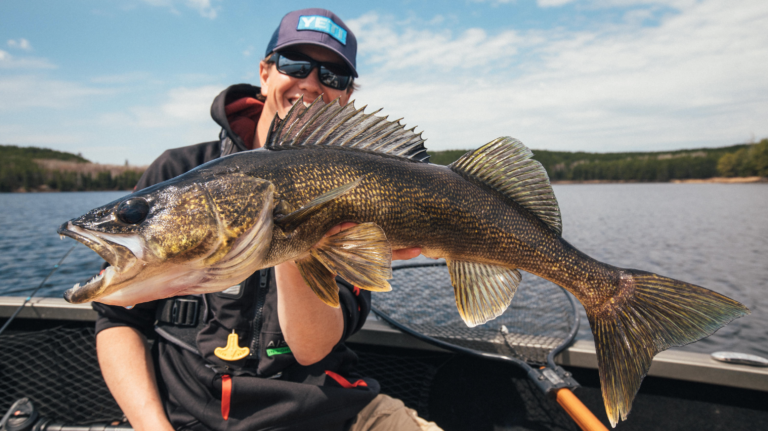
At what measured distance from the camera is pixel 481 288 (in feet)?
7.06

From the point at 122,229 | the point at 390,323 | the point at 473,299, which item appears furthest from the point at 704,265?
the point at 122,229

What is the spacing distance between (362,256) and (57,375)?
3817mm

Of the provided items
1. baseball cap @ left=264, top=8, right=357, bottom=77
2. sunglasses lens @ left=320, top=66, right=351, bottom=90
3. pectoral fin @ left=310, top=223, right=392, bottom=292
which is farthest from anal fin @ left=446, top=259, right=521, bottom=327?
baseball cap @ left=264, top=8, right=357, bottom=77

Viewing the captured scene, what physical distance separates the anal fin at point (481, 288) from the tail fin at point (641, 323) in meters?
0.50

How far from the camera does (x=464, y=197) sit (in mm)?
2031

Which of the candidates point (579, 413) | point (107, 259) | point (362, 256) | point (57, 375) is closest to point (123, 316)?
point (107, 259)

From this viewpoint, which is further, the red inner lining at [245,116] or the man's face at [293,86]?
the red inner lining at [245,116]

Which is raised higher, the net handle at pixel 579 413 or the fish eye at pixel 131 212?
the fish eye at pixel 131 212

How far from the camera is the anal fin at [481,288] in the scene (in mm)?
2131

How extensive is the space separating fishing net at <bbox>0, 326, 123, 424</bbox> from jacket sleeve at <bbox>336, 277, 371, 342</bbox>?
226 cm

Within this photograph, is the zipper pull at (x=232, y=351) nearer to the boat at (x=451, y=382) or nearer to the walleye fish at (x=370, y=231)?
the walleye fish at (x=370, y=231)

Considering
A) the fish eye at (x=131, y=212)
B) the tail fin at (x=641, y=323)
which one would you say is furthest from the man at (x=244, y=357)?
the tail fin at (x=641, y=323)

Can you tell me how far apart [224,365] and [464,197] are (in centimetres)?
175

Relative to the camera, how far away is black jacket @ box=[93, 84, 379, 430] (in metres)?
2.22
